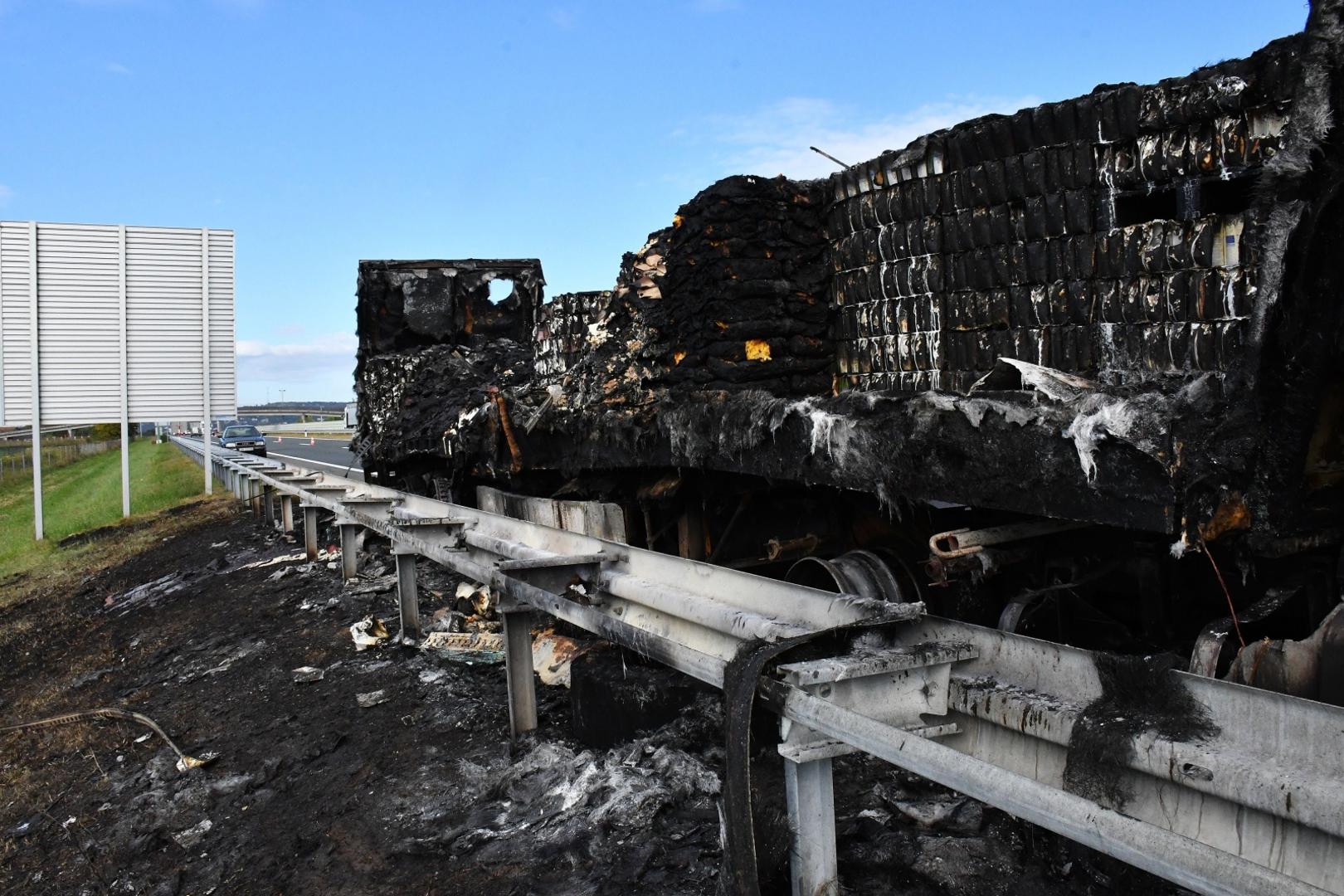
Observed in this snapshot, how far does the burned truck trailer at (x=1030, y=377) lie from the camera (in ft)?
8.75

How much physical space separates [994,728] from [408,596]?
4.31m

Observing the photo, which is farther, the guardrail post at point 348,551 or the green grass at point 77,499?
the green grass at point 77,499

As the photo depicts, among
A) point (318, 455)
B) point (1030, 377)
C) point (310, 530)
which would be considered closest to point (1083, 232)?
point (1030, 377)

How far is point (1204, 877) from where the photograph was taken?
1485 mm

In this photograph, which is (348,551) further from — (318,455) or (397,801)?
(318,455)

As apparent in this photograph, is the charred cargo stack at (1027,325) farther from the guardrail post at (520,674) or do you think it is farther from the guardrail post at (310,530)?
the guardrail post at (310,530)

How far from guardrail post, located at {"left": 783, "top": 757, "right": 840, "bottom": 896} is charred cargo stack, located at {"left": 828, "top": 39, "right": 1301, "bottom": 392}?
1.58 meters

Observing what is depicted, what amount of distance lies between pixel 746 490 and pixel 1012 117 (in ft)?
7.30

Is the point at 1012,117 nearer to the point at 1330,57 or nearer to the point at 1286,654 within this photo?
the point at 1330,57

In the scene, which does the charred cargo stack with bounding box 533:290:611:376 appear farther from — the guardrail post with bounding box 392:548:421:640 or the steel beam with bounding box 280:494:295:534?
the steel beam with bounding box 280:494:295:534

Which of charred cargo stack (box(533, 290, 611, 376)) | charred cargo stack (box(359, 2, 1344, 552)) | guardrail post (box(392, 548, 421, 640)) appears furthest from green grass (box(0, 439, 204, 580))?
charred cargo stack (box(359, 2, 1344, 552))

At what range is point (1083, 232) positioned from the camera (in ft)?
12.9

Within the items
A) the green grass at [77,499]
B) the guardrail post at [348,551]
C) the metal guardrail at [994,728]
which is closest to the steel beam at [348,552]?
the guardrail post at [348,551]

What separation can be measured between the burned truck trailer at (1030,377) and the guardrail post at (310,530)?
11.2 feet
